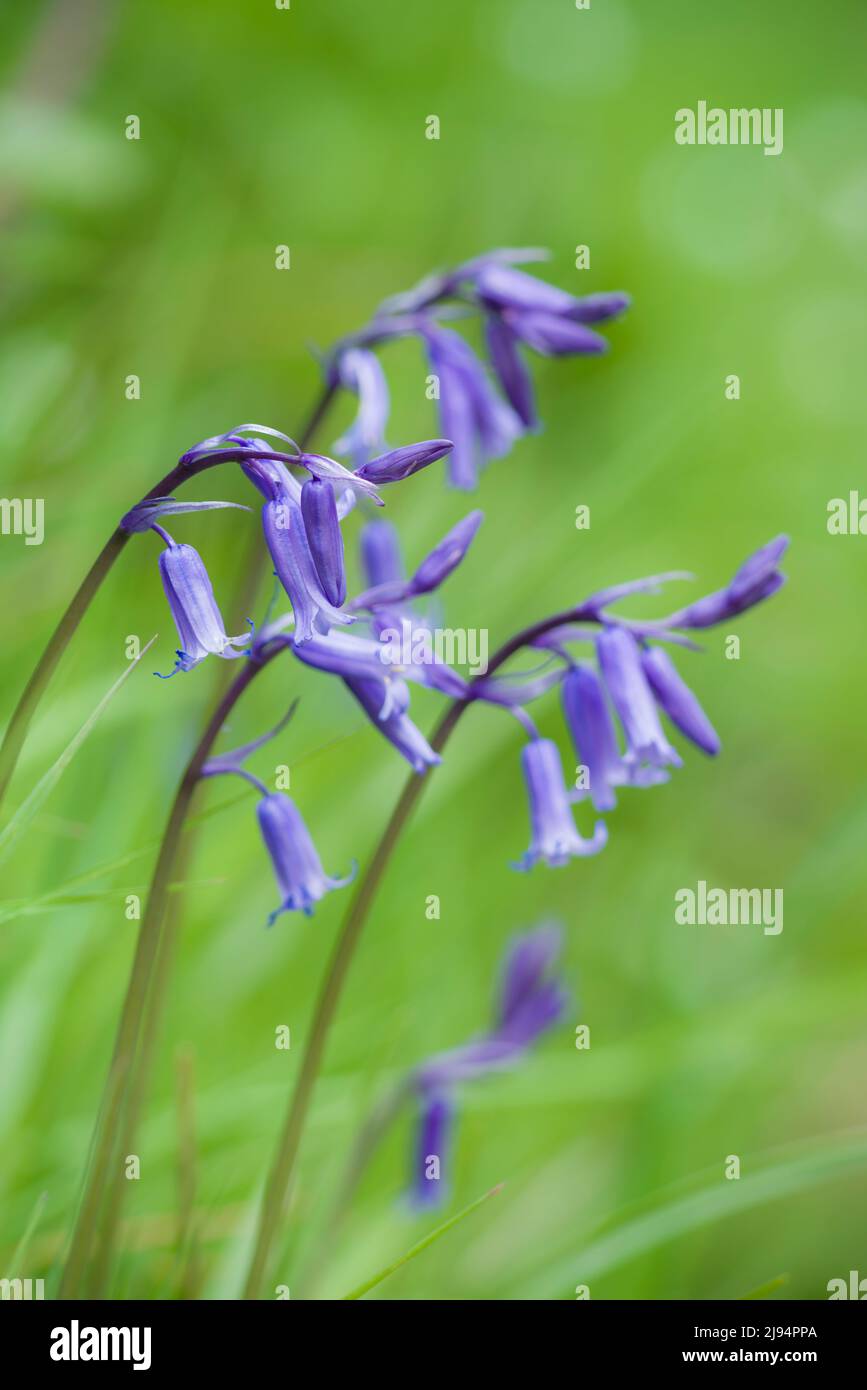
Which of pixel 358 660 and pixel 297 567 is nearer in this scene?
pixel 297 567

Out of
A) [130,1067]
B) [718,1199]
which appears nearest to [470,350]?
[130,1067]

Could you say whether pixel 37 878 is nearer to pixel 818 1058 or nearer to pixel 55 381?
pixel 55 381

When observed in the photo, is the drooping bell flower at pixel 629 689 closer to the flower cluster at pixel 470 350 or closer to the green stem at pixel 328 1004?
the green stem at pixel 328 1004

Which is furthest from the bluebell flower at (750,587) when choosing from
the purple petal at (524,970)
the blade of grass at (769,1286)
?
the purple petal at (524,970)

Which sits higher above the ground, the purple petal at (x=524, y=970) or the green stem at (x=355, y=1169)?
the purple petal at (x=524, y=970)

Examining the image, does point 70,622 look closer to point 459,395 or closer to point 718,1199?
point 459,395
